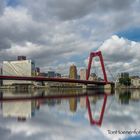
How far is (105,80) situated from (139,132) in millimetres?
73381

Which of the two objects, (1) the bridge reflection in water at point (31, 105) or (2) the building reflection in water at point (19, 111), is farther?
(1) the bridge reflection in water at point (31, 105)

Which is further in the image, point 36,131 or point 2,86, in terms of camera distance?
point 2,86

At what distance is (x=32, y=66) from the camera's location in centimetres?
10850

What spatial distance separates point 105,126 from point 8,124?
3.95 metres

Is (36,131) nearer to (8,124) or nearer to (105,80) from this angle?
(8,124)

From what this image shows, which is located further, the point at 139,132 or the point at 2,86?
the point at 2,86

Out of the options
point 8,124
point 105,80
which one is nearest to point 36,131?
point 8,124

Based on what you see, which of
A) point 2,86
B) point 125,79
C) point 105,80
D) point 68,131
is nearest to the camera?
point 68,131

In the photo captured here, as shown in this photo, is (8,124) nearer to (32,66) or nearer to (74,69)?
(32,66)

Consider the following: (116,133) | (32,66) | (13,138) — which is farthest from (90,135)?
(32,66)

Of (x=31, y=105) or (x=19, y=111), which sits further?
(x=31, y=105)

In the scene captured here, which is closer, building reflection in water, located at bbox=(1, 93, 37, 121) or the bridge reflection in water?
building reflection in water, located at bbox=(1, 93, 37, 121)

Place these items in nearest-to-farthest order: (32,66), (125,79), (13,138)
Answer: (13,138), (32,66), (125,79)

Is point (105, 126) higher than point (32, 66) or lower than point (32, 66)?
lower
